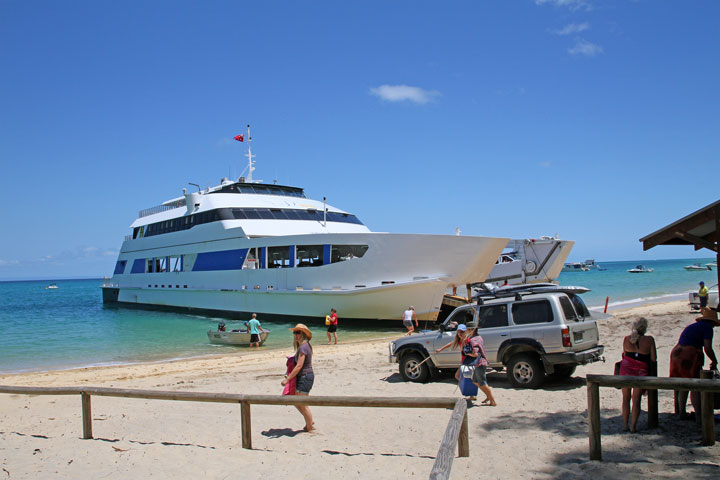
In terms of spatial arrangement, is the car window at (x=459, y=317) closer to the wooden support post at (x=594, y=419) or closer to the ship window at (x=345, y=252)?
the wooden support post at (x=594, y=419)

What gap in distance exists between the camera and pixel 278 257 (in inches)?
916

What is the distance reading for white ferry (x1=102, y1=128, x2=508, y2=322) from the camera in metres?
19.2

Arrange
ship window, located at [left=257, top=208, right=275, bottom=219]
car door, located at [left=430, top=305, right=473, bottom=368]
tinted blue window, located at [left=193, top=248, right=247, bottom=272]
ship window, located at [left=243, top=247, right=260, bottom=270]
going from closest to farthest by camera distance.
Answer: car door, located at [left=430, top=305, right=473, bottom=368] → ship window, located at [left=243, top=247, right=260, bottom=270] → tinted blue window, located at [left=193, top=248, right=247, bottom=272] → ship window, located at [left=257, top=208, right=275, bottom=219]

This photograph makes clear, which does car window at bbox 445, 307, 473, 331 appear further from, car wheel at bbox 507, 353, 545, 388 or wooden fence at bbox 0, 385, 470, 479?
wooden fence at bbox 0, 385, 470, 479

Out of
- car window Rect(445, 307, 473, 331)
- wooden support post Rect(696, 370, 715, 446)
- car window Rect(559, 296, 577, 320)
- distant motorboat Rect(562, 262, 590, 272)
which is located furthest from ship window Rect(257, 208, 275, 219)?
distant motorboat Rect(562, 262, 590, 272)

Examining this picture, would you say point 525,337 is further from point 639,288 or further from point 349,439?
point 639,288

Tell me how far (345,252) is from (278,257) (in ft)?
13.4

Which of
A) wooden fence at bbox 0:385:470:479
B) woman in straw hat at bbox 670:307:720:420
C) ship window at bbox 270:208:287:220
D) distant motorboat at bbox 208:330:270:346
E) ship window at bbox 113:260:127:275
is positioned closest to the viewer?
wooden fence at bbox 0:385:470:479

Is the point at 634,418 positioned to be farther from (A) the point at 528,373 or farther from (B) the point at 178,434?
(B) the point at 178,434

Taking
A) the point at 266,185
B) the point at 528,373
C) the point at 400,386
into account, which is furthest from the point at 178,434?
the point at 266,185

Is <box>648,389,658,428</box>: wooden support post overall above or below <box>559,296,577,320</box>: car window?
below

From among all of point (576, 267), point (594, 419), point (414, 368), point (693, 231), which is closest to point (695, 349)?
point (594, 419)

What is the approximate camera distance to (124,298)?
37.6m

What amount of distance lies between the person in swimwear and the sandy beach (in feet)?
0.79
